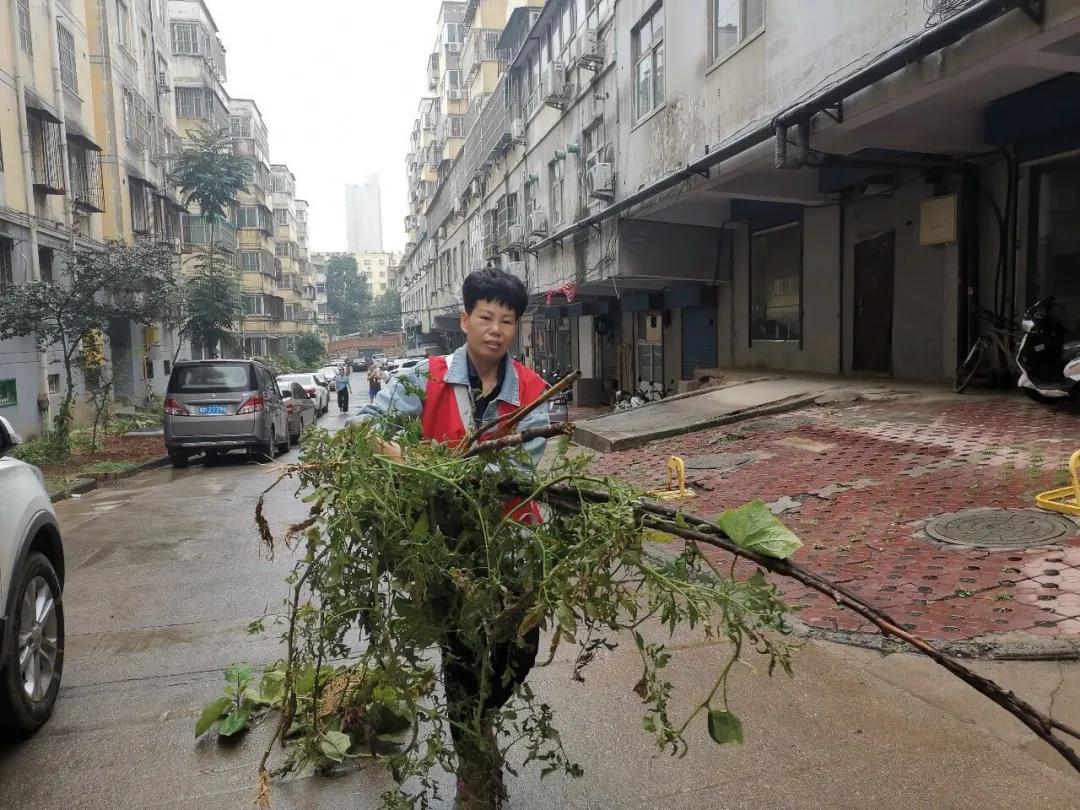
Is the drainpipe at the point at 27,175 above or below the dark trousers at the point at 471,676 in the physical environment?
above

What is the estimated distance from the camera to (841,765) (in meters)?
2.77

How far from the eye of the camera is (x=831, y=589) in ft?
5.49

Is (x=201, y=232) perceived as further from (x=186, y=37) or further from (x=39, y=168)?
(x=39, y=168)

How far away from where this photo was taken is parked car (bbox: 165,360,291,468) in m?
12.1

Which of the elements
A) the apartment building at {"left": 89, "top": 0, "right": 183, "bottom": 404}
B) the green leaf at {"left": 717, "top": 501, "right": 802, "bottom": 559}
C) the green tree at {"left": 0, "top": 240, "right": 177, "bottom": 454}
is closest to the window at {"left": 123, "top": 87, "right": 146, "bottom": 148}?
the apartment building at {"left": 89, "top": 0, "right": 183, "bottom": 404}

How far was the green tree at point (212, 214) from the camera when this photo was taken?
830 inches

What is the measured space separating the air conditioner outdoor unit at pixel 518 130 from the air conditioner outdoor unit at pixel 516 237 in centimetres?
269

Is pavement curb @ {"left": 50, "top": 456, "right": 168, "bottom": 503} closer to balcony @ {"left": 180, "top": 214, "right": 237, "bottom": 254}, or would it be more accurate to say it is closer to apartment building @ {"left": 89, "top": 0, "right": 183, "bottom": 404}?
apartment building @ {"left": 89, "top": 0, "right": 183, "bottom": 404}

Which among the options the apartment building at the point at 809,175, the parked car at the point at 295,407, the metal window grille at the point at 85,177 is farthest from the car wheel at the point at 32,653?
the metal window grille at the point at 85,177

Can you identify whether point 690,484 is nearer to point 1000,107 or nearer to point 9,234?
point 1000,107

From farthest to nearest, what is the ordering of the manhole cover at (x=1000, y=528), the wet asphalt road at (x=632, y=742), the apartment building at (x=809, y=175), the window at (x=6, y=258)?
the window at (x=6, y=258) < the apartment building at (x=809, y=175) < the manhole cover at (x=1000, y=528) < the wet asphalt road at (x=632, y=742)

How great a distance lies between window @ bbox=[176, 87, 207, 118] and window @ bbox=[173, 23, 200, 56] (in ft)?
6.19

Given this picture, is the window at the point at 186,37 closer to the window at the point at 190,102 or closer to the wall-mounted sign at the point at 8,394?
the window at the point at 190,102

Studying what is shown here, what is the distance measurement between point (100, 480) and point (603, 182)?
10362 millimetres
